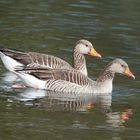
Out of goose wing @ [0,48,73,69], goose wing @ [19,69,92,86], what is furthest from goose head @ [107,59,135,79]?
goose wing @ [0,48,73,69]

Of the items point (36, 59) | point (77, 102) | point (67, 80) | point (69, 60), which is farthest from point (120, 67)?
point (69, 60)

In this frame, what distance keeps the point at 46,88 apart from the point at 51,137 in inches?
200

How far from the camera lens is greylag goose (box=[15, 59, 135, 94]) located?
67.1 feet

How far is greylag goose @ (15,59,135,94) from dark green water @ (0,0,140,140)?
1.03ft

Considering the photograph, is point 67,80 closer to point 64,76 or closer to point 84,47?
point 64,76

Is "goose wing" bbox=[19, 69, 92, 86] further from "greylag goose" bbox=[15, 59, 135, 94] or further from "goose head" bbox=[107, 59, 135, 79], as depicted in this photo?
"goose head" bbox=[107, 59, 135, 79]

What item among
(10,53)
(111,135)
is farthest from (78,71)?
(111,135)

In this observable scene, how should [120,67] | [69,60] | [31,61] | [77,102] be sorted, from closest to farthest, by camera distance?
[77,102]
[120,67]
[31,61]
[69,60]

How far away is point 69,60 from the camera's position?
2347cm

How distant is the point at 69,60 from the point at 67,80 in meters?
2.77

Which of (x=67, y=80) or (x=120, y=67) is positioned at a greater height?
(x=120, y=67)

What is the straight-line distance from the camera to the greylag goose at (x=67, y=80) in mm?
20438

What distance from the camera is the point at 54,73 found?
68.1ft

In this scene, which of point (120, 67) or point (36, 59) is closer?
point (120, 67)
